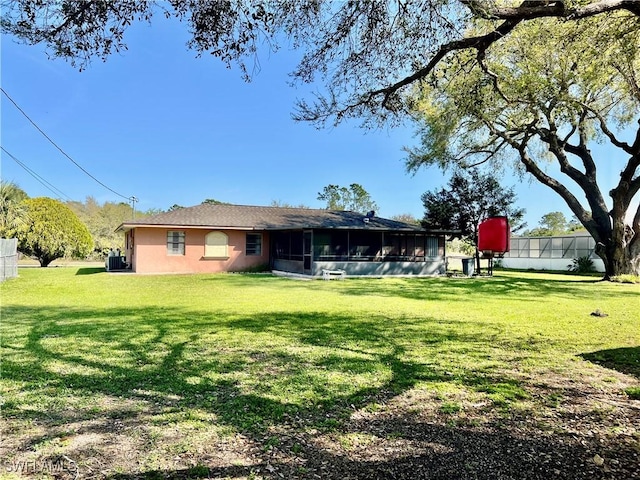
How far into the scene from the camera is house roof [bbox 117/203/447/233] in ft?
66.7

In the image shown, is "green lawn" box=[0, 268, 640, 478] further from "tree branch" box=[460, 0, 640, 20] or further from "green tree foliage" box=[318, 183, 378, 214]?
"green tree foliage" box=[318, 183, 378, 214]

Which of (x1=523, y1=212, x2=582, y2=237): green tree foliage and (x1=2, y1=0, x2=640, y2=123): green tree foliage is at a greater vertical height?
(x1=523, y1=212, x2=582, y2=237): green tree foliage

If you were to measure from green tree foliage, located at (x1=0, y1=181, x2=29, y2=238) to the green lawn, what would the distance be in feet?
48.8

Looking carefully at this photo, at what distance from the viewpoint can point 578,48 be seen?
6.53 metres

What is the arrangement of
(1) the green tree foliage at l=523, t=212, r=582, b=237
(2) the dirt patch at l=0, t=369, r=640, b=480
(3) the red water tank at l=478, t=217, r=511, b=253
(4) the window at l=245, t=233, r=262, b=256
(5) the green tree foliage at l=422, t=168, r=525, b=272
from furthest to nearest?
(1) the green tree foliage at l=523, t=212, r=582, b=237 < (5) the green tree foliage at l=422, t=168, r=525, b=272 < (4) the window at l=245, t=233, r=262, b=256 < (3) the red water tank at l=478, t=217, r=511, b=253 < (2) the dirt patch at l=0, t=369, r=640, b=480

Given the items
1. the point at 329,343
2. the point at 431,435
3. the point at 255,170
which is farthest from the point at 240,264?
the point at 255,170

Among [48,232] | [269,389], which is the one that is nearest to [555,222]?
[48,232]

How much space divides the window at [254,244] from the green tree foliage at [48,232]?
10688 mm

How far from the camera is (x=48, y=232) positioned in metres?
23.0

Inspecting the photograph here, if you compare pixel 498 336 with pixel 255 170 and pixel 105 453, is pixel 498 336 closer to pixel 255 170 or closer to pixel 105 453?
pixel 105 453

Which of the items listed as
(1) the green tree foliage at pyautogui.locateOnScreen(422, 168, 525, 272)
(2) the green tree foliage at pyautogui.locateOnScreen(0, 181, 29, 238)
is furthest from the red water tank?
(2) the green tree foliage at pyautogui.locateOnScreen(0, 181, 29, 238)

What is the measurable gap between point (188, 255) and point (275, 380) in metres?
17.9

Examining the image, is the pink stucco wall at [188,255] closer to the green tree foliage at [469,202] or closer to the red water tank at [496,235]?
the red water tank at [496,235]

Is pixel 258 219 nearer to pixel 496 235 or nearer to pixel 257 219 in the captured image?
pixel 257 219
